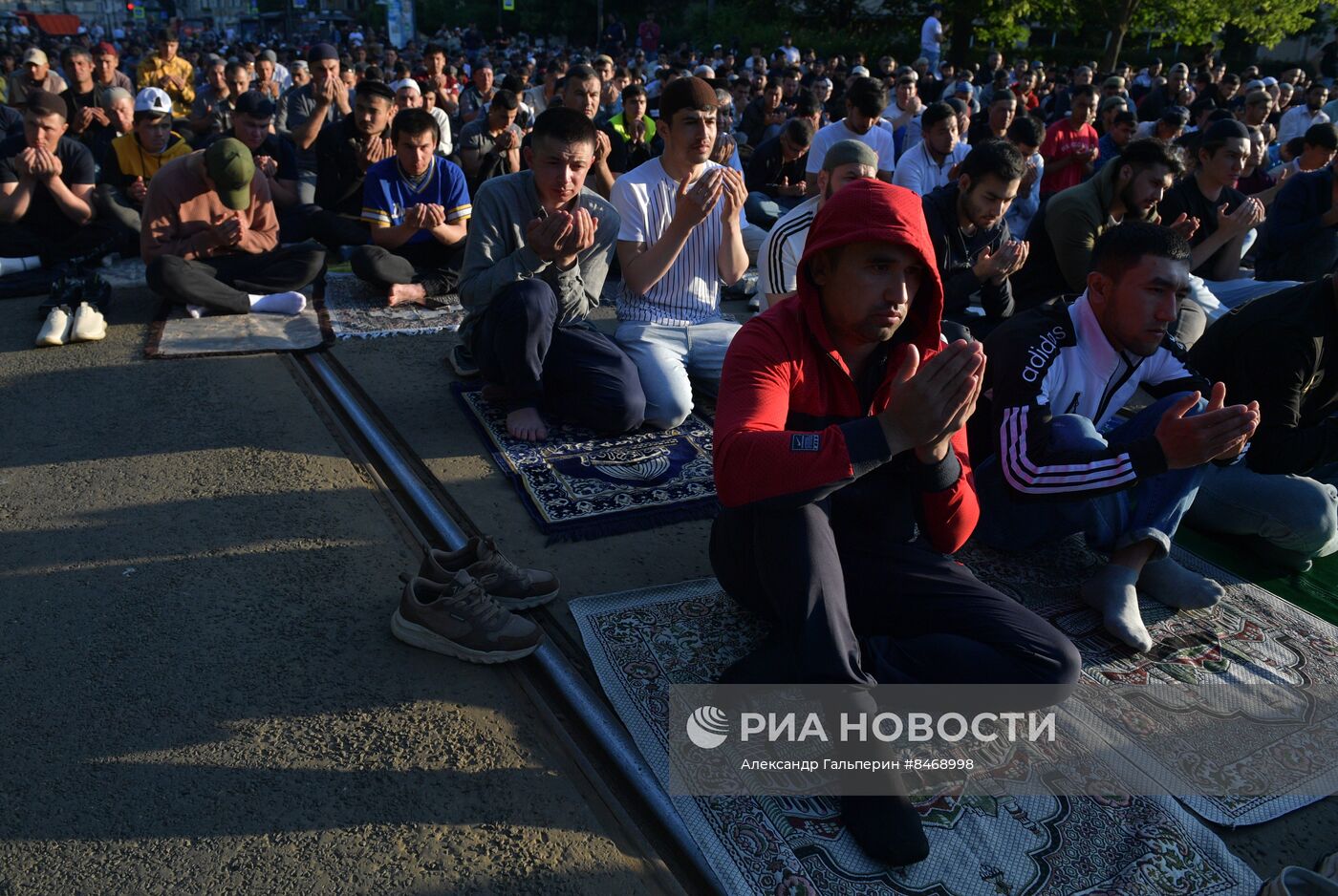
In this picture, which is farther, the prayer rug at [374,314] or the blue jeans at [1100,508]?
the prayer rug at [374,314]

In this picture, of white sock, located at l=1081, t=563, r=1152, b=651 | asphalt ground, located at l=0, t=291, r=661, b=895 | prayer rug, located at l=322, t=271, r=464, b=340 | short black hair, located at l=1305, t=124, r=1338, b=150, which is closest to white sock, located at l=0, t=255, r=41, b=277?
prayer rug, located at l=322, t=271, r=464, b=340

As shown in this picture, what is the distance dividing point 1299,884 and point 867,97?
21.6 ft

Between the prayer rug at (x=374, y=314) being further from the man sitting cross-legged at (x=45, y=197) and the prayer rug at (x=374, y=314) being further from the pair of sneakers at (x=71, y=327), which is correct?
the man sitting cross-legged at (x=45, y=197)

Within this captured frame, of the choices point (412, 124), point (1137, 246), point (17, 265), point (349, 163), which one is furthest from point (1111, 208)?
point (17, 265)

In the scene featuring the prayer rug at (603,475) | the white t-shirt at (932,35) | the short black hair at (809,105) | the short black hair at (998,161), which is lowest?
the prayer rug at (603,475)

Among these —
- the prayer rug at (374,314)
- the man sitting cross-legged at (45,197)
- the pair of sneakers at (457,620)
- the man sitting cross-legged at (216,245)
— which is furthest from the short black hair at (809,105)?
the pair of sneakers at (457,620)

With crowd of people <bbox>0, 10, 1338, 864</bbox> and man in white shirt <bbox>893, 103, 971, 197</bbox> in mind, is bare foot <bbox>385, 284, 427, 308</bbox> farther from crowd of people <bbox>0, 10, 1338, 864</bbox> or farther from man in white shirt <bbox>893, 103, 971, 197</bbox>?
man in white shirt <bbox>893, 103, 971, 197</bbox>

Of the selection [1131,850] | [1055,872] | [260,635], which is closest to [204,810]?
[260,635]

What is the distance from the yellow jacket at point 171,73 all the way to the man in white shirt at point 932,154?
28.1 ft

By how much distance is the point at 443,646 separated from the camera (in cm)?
267

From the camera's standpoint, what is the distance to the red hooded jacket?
2.18 metres

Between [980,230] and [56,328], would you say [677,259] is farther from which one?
[56,328]

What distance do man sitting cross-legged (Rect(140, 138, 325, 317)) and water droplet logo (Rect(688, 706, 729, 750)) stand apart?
4196 mm

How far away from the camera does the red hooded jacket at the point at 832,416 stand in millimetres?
2178
